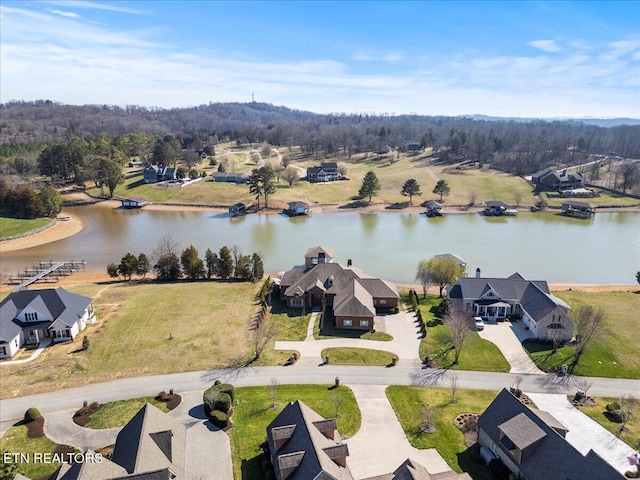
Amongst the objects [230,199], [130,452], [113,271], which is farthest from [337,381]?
[230,199]

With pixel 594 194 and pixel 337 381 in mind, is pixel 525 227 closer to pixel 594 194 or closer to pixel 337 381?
pixel 594 194

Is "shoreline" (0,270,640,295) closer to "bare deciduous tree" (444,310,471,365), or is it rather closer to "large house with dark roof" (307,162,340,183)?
"bare deciduous tree" (444,310,471,365)

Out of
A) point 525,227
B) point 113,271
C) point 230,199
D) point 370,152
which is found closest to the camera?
point 113,271

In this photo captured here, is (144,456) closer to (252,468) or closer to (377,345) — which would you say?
(252,468)

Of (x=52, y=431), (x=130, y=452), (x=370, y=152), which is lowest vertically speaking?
(x=52, y=431)

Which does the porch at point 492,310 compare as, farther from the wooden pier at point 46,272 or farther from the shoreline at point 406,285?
the wooden pier at point 46,272
